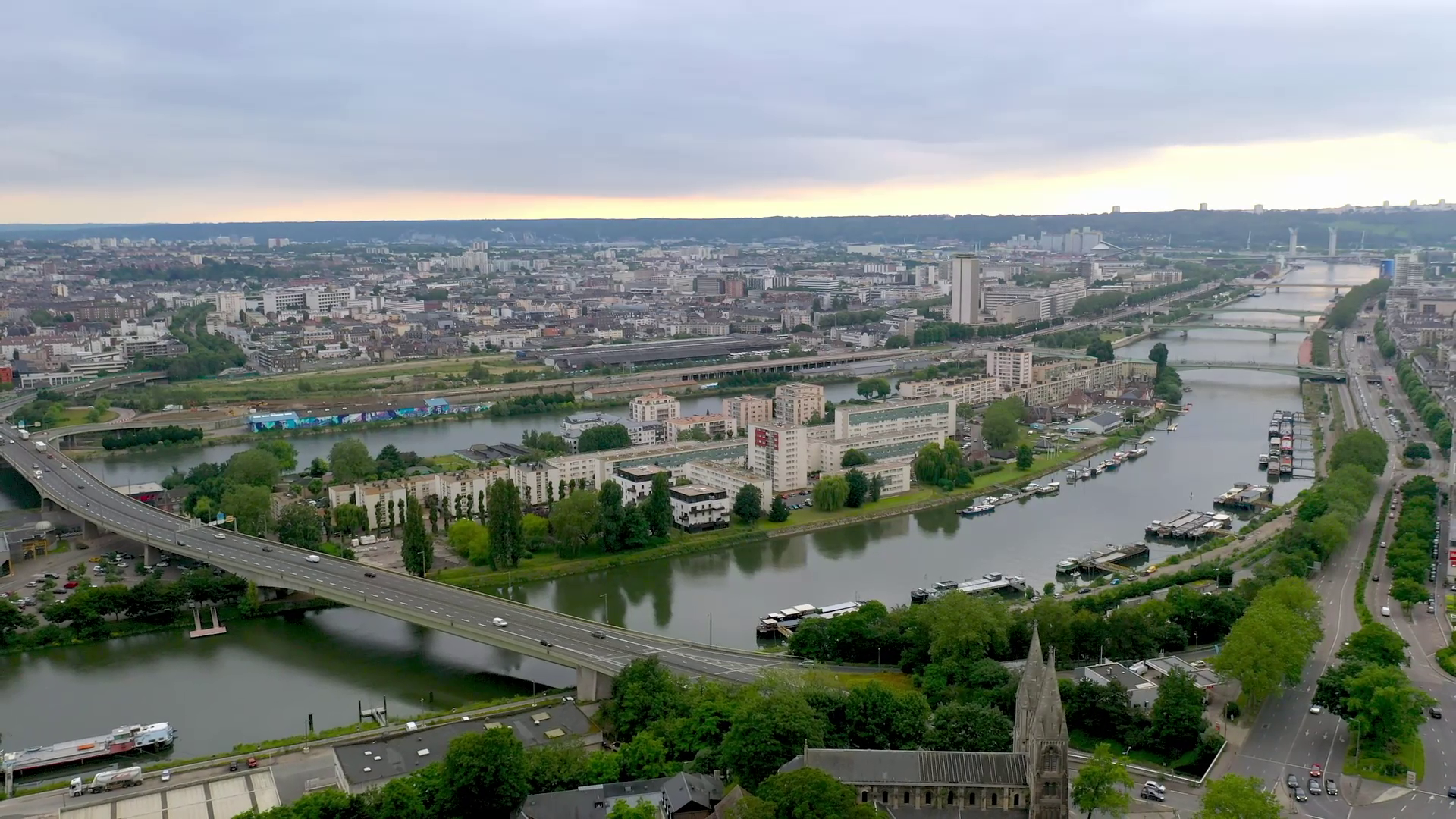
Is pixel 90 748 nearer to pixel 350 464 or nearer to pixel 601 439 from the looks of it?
pixel 350 464

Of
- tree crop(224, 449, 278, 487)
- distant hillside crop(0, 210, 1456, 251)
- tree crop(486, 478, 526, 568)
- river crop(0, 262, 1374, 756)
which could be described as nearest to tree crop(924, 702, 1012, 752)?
river crop(0, 262, 1374, 756)

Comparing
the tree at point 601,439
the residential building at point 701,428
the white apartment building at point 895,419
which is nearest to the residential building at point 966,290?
the white apartment building at point 895,419

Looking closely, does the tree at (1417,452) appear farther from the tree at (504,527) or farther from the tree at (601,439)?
the tree at (504,527)

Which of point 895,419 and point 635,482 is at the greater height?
point 895,419

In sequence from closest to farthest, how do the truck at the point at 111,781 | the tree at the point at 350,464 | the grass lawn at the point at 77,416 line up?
the truck at the point at 111,781 < the tree at the point at 350,464 < the grass lawn at the point at 77,416

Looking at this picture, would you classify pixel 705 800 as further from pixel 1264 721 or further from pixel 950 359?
Result: pixel 950 359

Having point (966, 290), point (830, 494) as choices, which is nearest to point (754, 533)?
point (830, 494)

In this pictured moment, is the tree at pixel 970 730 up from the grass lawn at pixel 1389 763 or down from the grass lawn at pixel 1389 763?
up

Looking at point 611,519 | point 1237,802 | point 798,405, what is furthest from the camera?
point 798,405
